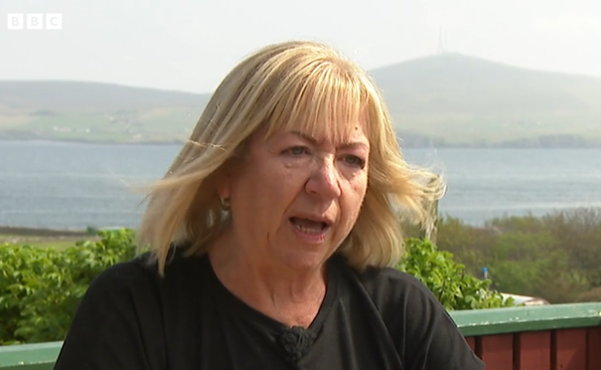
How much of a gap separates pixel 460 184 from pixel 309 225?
240 inches

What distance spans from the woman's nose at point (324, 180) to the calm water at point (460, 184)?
168 centimetres

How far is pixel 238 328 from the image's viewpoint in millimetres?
1871

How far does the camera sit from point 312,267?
1.87 meters

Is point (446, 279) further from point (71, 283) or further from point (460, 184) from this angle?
point (460, 184)

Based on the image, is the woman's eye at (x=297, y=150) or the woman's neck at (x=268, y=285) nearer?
the woman's eye at (x=297, y=150)

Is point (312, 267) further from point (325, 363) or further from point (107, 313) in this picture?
point (107, 313)

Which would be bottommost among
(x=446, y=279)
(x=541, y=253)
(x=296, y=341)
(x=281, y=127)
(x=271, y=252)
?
(x=541, y=253)

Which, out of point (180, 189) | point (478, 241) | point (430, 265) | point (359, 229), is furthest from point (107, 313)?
point (478, 241)

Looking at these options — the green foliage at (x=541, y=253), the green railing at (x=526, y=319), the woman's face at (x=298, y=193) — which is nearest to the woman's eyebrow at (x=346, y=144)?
the woman's face at (x=298, y=193)

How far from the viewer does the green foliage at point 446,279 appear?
355 centimetres

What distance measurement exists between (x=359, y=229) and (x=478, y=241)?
4.30 metres

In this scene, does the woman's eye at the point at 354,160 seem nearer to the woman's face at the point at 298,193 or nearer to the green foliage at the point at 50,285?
the woman's face at the point at 298,193

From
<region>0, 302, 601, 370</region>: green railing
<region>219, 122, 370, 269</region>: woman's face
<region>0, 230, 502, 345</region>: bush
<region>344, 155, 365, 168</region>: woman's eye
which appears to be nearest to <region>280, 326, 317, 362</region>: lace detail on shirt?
<region>219, 122, 370, 269</region>: woman's face

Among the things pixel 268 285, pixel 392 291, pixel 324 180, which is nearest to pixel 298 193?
pixel 324 180
